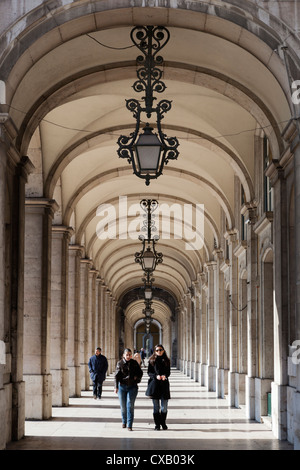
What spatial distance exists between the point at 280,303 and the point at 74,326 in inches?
462

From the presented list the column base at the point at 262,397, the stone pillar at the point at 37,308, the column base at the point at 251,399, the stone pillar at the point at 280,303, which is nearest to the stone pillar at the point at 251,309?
the column base at the point at 251,399

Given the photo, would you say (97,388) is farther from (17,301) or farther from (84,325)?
(17,301)

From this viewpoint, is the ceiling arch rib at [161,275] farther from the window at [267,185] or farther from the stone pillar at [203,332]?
the window at [267,185]

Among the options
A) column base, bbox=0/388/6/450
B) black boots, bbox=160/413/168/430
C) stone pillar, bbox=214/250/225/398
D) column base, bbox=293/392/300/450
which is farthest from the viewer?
stone pillar, bbox=214/250/225/398

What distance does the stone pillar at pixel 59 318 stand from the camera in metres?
19.2

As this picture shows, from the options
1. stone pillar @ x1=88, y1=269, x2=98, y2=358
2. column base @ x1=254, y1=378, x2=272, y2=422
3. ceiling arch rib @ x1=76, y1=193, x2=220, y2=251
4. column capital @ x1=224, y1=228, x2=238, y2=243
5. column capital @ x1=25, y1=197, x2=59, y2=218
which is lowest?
column base @ x1=254, y1=378, x2=272, y2=422

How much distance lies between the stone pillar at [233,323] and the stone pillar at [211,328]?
5.09m

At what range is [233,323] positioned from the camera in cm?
2081

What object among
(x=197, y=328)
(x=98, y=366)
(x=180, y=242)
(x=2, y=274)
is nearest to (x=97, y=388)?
(x=98, y=366)

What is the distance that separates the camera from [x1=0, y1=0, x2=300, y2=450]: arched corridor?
10953 mm

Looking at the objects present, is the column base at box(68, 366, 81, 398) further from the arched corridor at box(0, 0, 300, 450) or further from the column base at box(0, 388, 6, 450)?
the column base at box(0, 388, 6, 450)

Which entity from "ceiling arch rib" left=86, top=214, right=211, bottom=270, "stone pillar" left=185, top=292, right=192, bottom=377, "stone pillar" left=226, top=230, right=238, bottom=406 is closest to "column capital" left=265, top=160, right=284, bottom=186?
"stone pillar" left=226, top=230, right=238, bottom=406

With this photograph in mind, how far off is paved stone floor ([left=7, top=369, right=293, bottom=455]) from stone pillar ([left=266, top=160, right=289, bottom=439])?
1.60ft

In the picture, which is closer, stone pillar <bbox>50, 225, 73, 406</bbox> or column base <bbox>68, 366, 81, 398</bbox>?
Result: stone pillar <bbox>50, 225, 73, 406</bbox>
